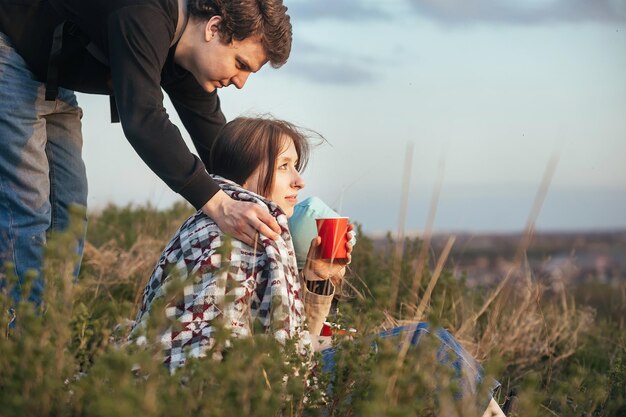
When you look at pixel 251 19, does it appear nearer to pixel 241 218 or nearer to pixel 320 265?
pixel 241 218

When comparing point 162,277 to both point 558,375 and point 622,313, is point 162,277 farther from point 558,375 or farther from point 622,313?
point 622,313

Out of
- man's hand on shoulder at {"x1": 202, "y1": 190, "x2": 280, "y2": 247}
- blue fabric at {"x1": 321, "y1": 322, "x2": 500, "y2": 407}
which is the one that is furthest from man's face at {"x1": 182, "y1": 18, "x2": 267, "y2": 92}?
blue fabric at {"x1": 321, "y1": 322, "x2": 500, "y2": 407}

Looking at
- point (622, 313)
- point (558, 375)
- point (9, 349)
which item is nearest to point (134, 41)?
point (9, 349)

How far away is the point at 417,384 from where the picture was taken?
207 centimetres

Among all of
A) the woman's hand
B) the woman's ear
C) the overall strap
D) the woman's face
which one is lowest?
the woman's hand

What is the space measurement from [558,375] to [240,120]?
91.5 inches

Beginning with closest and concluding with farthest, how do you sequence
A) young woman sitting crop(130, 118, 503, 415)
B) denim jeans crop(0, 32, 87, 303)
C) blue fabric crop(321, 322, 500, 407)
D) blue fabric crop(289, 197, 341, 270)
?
blue fabric crop(321, 322, 500, 407)
young woman sitting crop(130, 118, 503, 415)
denim jeans crop(0, 32, 87, 303)
blue fabric crop(289, 197, 341, 270)

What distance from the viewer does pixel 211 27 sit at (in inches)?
142

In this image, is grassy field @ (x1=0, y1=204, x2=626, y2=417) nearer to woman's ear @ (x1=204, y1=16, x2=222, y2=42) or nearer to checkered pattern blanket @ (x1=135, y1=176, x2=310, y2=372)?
checkered pattern blanket @ (x1=135, y1=176, x2=310, y2=372)

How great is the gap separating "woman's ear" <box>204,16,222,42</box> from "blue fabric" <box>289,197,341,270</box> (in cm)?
85

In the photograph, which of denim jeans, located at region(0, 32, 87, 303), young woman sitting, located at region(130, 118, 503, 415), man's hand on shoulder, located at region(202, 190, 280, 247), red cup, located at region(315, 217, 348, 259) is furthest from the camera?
denim jeans, located at region(0, 32, 87, 303)

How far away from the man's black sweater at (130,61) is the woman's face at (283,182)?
393 millimetres

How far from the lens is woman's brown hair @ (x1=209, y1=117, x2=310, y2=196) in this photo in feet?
11.8

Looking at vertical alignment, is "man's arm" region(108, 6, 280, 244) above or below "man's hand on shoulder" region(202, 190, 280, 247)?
above
